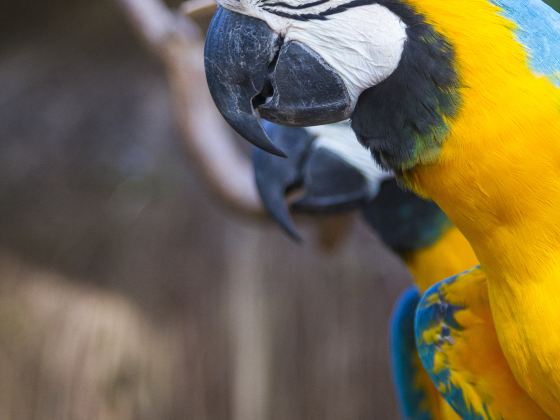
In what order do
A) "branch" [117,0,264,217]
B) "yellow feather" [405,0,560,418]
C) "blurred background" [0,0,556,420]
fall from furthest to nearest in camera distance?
"blurred background" [0,0,556,420], "branch" [117,0,264,217], "yellow feather" [405,0,560,418]

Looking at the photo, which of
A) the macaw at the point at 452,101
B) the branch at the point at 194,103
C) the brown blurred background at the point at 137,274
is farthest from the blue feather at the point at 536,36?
the brown blurred background at the point at 137,274

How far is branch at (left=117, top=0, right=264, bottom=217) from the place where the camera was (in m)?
1.54

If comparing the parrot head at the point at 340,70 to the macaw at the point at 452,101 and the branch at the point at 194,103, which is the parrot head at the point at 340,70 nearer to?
the macaw at the point at 452,101

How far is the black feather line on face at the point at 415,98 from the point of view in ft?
2.29

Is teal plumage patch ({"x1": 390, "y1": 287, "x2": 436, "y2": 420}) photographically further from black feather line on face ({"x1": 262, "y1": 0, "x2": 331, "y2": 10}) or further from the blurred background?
the blurred background

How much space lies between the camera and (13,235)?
2.07 metres

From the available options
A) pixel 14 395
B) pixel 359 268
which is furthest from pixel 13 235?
pixel 359 268

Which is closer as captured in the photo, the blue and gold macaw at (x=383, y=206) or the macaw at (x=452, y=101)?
the macaw at (x=452, y=101)

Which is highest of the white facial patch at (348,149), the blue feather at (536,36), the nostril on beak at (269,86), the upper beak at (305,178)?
the blue feather at (536,36)

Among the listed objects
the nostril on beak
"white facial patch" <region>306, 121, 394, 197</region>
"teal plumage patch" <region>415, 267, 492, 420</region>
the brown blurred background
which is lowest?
the brown blurred background

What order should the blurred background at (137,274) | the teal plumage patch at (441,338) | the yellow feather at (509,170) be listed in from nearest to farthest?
the yellow feather at (509,170) < the teal plumage patch at (441,338) < the blurred background at (137,274)

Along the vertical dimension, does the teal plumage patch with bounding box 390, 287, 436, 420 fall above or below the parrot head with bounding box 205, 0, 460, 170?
below

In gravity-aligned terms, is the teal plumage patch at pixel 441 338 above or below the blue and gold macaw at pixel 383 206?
above

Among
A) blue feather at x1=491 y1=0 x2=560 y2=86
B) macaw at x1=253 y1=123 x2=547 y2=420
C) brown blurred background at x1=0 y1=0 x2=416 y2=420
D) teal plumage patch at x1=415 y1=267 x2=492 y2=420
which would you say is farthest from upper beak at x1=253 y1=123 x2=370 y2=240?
brown blurred background at x1=0 y1=0 x2=416 y2=420
